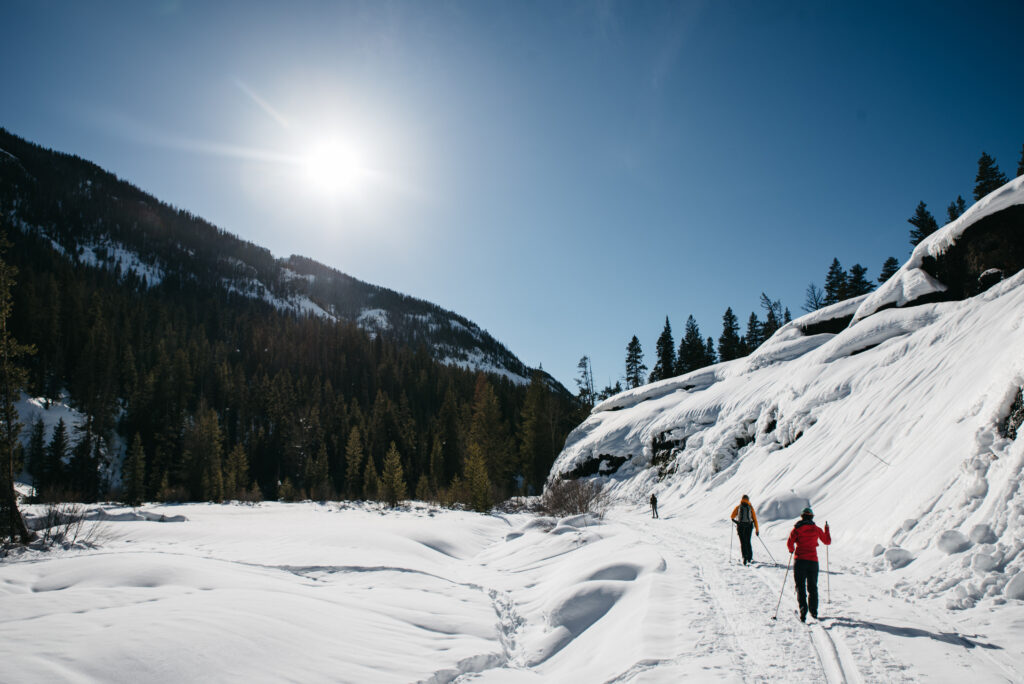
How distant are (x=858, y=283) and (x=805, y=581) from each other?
56067 millimetres

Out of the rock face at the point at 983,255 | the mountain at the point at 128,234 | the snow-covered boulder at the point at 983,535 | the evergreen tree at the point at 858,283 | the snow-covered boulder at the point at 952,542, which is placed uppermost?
the mountain at the point at 128,234

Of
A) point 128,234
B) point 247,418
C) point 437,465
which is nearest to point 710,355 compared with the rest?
point 437,465

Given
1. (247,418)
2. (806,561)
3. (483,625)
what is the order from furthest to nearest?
1. (247,418)
2. (483,625)
3. (806,561)

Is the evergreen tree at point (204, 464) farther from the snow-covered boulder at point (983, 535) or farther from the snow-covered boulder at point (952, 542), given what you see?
the snow-covered boulder at point (983, 535)

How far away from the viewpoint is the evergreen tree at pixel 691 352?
54875 mm

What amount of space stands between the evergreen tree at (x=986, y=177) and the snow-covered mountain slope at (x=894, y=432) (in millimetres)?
26332

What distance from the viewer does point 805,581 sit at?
6.91 meters

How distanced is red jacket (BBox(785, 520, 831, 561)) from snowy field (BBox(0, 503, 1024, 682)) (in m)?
0.87

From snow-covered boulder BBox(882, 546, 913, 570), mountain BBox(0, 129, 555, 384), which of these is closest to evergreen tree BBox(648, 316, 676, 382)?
snow-covered boulder BBox(882, 546, 913, 570)

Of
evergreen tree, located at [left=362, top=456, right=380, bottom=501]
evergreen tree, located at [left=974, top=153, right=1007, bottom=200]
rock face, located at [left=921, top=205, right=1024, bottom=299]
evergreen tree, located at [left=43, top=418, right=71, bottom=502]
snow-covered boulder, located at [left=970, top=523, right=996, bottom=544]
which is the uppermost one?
evergreen tree, located at [left=974, top=153, right=1007, bottom=200]

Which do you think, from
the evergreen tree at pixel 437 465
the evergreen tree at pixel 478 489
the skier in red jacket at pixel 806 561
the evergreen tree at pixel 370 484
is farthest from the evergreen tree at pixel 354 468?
the skier in red jacket at pixel 806 561

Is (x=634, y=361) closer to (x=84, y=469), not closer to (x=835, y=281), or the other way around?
(x=835, y=281)

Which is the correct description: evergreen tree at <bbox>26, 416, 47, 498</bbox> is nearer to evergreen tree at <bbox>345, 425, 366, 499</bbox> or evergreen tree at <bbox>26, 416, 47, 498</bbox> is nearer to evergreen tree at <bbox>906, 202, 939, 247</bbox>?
evergreen tree at <bbox>345, 425, 366, 499</bbox>

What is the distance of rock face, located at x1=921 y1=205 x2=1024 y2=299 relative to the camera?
2048 centimetres
